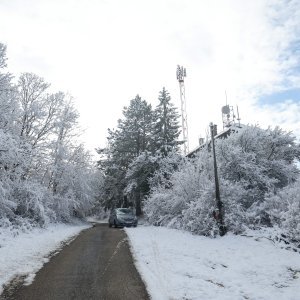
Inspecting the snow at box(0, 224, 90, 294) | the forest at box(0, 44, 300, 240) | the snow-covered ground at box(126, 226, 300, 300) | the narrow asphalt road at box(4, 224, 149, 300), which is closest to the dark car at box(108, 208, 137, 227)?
the forest at box(0, 44, 300, 240)

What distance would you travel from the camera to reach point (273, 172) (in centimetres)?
2650

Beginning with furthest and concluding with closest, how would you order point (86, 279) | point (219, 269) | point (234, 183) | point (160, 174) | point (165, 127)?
1. point (165, 127)
2. point (160, 174)
3. point (234, 183)
4. point (219, 269)
5. point (86, 279)

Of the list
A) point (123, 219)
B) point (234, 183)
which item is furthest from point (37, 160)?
point (234, 183)

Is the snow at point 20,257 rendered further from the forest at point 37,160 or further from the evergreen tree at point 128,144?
the evergreen tree at point 128,144

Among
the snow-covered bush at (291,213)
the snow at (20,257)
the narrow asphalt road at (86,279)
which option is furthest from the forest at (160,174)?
the narrow asphalt road at (86,279)

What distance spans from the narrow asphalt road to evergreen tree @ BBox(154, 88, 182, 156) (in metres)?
27.2

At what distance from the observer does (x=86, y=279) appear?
330 inches

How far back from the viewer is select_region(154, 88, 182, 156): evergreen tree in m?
39.2

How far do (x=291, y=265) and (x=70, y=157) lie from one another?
84.8 feet

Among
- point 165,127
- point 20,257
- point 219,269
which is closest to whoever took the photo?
point 219,269

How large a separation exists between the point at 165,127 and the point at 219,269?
30.5 metres

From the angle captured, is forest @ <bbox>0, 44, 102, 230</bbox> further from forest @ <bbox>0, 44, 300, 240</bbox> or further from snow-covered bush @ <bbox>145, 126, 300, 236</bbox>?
snow-covered bush @ <bbox>145, 126, 300, 236</bbox>

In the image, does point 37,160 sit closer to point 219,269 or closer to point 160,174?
point 160,174

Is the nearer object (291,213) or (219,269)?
(219,269)
